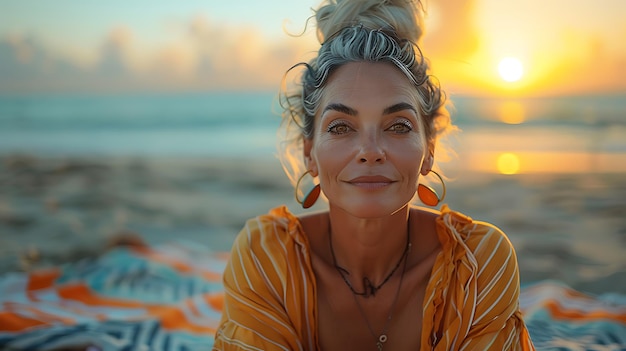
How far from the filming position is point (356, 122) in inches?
91.5

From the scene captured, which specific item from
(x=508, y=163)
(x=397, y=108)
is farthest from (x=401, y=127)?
(x=508, y=163)

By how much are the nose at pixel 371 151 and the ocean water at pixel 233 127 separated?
25.7ft

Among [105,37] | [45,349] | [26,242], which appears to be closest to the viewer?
[45,349]

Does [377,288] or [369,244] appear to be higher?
[369,244]

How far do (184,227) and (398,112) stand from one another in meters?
5.70

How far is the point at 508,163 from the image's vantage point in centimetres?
1016

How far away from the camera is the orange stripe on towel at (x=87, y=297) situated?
13.7 feet

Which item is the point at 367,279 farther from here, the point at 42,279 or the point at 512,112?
the point at 512,112

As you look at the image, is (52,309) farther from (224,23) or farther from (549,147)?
(224,23)

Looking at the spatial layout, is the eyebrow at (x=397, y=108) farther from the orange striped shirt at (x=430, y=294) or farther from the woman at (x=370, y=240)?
the orange striped shirt at (x=430, y=294)

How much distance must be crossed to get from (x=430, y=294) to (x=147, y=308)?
2.33 meters

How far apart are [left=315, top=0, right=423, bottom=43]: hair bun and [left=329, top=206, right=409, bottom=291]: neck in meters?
0.76

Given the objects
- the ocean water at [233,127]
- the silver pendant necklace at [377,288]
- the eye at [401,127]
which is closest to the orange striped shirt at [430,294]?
the silver pendant necklace at [377,288]

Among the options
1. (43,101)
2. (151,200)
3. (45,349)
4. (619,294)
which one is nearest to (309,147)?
(45,349)
